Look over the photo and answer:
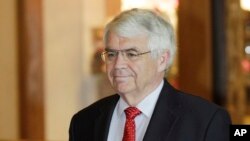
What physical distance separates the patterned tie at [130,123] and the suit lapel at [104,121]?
3.0 inches

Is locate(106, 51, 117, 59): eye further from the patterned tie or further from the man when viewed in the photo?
the patterned tie

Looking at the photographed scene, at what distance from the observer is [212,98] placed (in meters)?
3.66

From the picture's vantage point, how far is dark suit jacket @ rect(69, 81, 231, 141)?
1625mm

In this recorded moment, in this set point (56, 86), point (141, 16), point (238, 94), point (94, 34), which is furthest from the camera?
point (94, 34)

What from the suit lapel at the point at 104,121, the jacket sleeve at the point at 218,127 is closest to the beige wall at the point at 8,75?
the suit lapel at the point at 104,121

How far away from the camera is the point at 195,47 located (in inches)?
147

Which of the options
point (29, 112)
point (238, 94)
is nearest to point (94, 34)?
point (29, 112)

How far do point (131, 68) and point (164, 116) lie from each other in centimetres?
17

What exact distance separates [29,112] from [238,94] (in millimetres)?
1364

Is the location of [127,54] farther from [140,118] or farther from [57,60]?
[57,60]

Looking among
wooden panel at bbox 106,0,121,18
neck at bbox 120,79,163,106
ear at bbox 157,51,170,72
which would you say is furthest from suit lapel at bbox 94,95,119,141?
wooden panel at bbox 106,0,121,18

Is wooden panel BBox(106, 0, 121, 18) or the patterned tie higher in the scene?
wooden panel BBox(106, 0, 121, 18)

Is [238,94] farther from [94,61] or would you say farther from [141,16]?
[141,16]

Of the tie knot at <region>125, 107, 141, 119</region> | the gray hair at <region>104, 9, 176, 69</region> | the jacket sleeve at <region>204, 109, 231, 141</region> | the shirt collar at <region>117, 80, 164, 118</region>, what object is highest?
the gray hair at <region>104, 9, 176, 69</region>
